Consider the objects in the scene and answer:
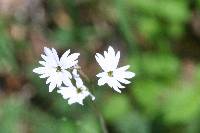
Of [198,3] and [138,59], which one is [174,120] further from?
[198,3]

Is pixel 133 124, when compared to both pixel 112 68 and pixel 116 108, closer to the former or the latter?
pixel 116 108

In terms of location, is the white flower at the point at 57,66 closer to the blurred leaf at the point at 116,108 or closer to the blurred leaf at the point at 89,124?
the blurred leaf at the point at 89,124

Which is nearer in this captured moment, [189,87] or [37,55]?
[189,87]

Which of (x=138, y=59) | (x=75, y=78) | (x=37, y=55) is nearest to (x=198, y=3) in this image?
(x=138, y=59)

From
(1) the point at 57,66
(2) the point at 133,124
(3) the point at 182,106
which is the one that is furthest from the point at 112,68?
(3) the point at 182,106

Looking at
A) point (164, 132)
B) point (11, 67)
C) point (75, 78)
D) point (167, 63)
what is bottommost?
point (75, 78)

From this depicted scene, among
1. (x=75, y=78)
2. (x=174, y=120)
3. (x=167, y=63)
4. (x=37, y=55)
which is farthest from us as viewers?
(x=37, y=55)

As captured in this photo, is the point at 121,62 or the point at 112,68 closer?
the point at 112,68

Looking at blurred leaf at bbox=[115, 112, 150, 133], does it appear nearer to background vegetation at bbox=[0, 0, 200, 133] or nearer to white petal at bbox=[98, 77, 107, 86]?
background vegetation at bbox=[0, 0, 200, 133]
